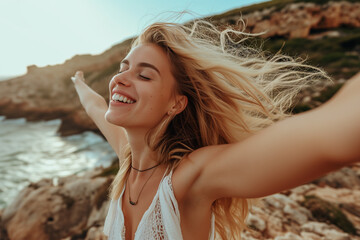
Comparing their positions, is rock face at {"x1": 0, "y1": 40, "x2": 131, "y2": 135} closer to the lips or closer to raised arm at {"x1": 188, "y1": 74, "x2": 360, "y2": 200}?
the lips

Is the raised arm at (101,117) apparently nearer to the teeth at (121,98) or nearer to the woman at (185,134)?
the woman at (185,134)

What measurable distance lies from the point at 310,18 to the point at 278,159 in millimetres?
22503

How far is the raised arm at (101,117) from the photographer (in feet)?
8.64

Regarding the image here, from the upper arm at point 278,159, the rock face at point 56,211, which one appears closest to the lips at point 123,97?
the upper arm at point 278,159

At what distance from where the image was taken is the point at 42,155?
15.7 meters

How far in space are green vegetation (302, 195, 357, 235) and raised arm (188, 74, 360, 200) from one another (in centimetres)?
298

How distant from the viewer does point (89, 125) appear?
Answer: 805 inches

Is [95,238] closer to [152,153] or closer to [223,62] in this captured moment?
[152,153]

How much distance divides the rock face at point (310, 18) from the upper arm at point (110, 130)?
62.7 ft

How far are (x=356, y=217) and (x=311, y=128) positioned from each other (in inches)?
149

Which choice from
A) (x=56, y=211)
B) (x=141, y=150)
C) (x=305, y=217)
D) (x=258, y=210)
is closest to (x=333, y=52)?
(x=305, y=217)

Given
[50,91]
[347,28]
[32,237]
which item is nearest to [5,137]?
[50,91]

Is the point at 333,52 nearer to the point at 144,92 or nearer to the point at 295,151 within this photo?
the point at 144,92

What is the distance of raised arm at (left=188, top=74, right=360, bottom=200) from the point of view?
0.73m
